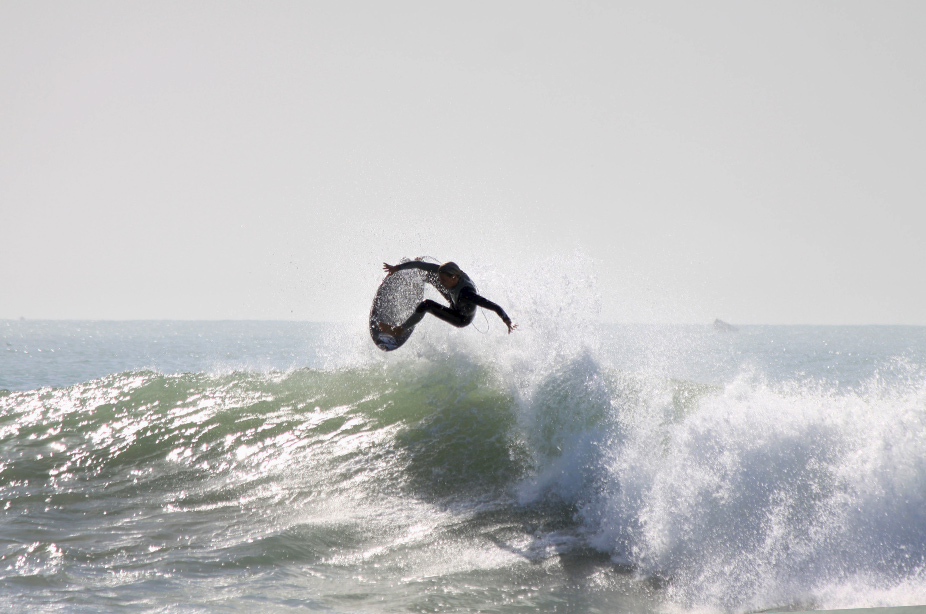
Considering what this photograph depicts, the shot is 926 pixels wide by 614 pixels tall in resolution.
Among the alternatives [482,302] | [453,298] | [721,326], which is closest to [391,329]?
[453,298]

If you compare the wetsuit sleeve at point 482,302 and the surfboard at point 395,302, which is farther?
the surfboard at point 395,302

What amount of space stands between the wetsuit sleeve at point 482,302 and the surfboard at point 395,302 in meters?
1.34

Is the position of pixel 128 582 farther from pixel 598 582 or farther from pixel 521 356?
pixel 521 356

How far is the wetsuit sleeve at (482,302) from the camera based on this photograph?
7.59m

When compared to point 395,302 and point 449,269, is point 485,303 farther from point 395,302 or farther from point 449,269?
point 395,302

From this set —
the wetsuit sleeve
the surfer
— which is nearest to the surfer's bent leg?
the surfer

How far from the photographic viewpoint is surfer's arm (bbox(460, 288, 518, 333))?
24.8 feet

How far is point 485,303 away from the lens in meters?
7.62

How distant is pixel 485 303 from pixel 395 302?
2.45m

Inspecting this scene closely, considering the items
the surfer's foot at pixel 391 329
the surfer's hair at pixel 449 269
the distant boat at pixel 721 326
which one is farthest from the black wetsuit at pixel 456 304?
the distant boat at pixel 721 326

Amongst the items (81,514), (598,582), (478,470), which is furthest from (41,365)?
(598,582)

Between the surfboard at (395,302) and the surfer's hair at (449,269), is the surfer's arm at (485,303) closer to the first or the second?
the surfer's hair at (449,269)

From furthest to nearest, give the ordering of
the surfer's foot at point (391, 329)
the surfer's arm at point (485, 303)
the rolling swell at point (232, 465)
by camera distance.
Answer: the surfer's foot at point (391, 329) → the surfer's arm at point (485, 303) → the rolling swell at point (232, 465)

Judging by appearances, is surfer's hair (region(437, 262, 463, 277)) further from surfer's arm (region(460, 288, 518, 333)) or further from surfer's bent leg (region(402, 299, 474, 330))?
surfer's bent leg (region(402, 299, 474, 330))
